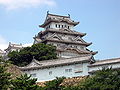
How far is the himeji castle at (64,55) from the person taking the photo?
129ft

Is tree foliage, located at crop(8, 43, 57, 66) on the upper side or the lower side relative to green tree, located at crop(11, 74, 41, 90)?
upper

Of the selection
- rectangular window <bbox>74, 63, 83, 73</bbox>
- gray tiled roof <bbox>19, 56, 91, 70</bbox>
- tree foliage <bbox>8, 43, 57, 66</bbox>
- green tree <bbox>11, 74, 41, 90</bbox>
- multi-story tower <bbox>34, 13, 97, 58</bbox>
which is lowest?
green tree <bbox>11, 74, 41, 90</bbox>

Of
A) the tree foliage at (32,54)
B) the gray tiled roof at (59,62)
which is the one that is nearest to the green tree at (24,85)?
the gray tiled roof at (59,62)

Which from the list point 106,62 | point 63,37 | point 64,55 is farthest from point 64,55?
point 106,62

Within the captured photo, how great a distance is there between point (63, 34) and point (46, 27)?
5129 mm

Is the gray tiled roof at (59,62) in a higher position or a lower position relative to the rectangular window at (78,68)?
higher

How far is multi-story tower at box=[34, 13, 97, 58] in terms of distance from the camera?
5728 centimetres

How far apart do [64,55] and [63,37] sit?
5.80m

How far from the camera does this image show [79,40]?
61250 millimetres

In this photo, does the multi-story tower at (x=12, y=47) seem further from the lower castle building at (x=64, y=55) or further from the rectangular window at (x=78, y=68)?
the rectangular window at (x=78, y=68)

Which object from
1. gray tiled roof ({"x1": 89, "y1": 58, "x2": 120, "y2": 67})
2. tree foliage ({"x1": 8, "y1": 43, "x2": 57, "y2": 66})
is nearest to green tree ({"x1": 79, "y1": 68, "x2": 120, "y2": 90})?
gray tiled roof ({"x1": 89, "y1": 58, "x2": 120, "y2": 67})

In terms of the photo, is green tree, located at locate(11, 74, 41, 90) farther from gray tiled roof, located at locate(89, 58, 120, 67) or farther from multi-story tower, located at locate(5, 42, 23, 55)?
multi-story tower, located at locate(5, 42, 23, 55)

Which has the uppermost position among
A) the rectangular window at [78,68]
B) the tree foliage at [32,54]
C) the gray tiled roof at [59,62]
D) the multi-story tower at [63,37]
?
the multi-story tower at [63,37]

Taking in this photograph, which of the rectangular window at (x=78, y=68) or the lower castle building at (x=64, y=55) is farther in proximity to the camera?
the rectangular window at (x=78, y=68)
